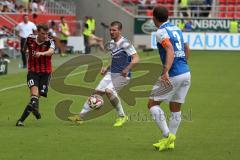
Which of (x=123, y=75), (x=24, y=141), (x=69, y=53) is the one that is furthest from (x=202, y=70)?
(x=24, y=141)

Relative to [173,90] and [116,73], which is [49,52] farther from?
[173,90]

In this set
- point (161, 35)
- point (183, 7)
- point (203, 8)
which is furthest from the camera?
point (183, 7)

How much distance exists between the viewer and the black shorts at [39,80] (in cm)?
1360

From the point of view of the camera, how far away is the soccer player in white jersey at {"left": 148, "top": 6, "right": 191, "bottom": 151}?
10406 millimetres

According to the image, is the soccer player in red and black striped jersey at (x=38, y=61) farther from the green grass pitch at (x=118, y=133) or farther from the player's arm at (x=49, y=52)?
the green grass pitch at (x=118, y=133)

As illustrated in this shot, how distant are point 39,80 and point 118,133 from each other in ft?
7.14

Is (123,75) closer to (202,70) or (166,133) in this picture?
(166,133)

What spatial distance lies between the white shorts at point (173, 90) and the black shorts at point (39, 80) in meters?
3.49

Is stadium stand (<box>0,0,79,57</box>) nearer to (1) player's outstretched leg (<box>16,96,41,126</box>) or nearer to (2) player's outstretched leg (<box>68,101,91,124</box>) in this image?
(2) player's outstretched leg (<box>68,101,91,124</box>)

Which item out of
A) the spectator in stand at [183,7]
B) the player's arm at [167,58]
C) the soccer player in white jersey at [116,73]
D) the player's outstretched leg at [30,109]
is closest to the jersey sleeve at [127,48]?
the soccer player in white jersey at [116,73]

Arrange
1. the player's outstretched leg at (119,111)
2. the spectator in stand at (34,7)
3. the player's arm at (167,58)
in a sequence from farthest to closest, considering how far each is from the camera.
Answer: the spectator in stand at (34,7)
the player's outstretched leg at (119,111)
the player's arm at (167,58)

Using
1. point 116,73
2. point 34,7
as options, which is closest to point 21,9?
point 34,7

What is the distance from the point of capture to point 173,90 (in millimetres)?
10656

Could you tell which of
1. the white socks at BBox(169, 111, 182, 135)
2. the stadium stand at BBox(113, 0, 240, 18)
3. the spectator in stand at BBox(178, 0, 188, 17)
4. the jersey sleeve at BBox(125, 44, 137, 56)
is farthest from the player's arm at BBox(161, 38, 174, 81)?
the spectator in stand at BBox(178, 0, 188, 17)
